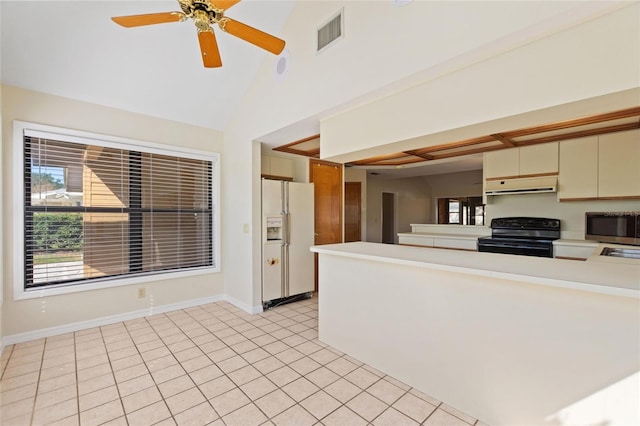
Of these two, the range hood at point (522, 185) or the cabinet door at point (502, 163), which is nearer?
the range hood at point (522, 185)

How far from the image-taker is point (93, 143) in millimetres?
3205

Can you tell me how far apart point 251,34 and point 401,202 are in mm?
7231

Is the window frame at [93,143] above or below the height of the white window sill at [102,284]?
above

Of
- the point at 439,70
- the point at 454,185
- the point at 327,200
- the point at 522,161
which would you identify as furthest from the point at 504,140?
the point at 454,185

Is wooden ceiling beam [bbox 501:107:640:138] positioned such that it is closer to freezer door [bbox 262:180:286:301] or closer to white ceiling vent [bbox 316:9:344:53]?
white ceiling vent [bbox 316:9:344:53]

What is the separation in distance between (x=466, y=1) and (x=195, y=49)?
2.70 m

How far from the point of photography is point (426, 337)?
1994mm

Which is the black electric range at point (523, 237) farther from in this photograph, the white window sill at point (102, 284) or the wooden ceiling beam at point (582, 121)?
the white window sill at point (102, 284)

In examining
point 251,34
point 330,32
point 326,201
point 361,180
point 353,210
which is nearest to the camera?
point 251,34

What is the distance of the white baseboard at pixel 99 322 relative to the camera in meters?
2.79

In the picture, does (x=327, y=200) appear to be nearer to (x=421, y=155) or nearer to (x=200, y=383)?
(x=421, y=155)

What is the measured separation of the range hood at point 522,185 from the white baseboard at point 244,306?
377 cm

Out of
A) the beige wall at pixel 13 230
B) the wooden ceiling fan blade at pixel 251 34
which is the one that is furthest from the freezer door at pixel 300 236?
the wooden ceiling fan blade at pixel 251 34

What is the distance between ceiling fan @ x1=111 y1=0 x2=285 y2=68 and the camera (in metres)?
1.75
